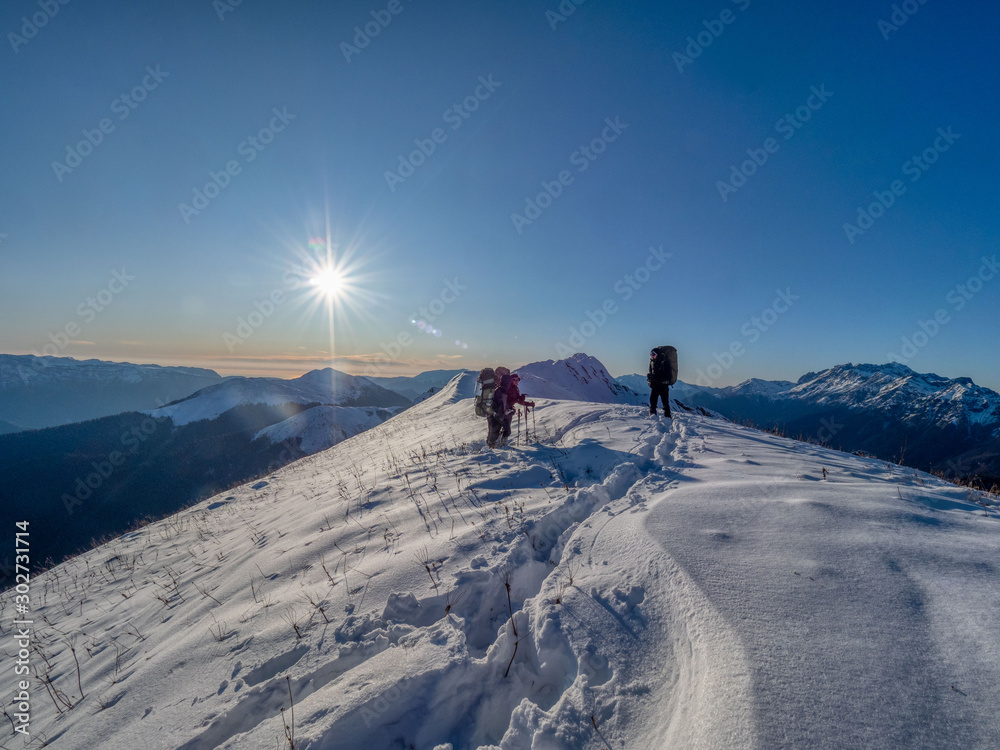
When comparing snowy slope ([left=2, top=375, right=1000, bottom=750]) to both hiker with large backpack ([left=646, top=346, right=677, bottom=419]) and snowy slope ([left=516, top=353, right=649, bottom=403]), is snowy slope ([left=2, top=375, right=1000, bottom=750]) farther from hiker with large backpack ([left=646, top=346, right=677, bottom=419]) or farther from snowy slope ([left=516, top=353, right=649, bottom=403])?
snowy slope ([left=516, top=353, right=649, bottom=403])

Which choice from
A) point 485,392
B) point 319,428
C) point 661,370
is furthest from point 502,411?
point 319,428

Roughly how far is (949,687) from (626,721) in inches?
67.2

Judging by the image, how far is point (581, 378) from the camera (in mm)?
39031

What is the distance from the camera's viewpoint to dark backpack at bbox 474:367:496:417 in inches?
408

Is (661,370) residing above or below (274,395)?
above

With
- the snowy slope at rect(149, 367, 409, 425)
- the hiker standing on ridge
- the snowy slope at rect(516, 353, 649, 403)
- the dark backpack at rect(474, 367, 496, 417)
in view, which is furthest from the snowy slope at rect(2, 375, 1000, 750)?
the snowy slope at rect(149, 367, 409, 425)

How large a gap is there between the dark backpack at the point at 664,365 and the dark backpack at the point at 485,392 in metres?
5.51

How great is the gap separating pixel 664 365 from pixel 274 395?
123m

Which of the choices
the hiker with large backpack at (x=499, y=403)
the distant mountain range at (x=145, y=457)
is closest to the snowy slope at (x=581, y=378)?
the hiker with large backpack at (x=499, y=403)

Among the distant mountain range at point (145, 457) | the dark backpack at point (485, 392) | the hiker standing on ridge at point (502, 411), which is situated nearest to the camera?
the hiker standing on ridge at point (502, 411)

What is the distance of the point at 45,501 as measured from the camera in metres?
68.2

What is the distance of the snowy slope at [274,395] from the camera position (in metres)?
96.1

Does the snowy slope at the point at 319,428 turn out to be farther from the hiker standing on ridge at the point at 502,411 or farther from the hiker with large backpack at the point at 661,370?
the hiker with large backpack at the point at 661,370

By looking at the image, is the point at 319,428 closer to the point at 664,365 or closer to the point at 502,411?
the point at 502,411
